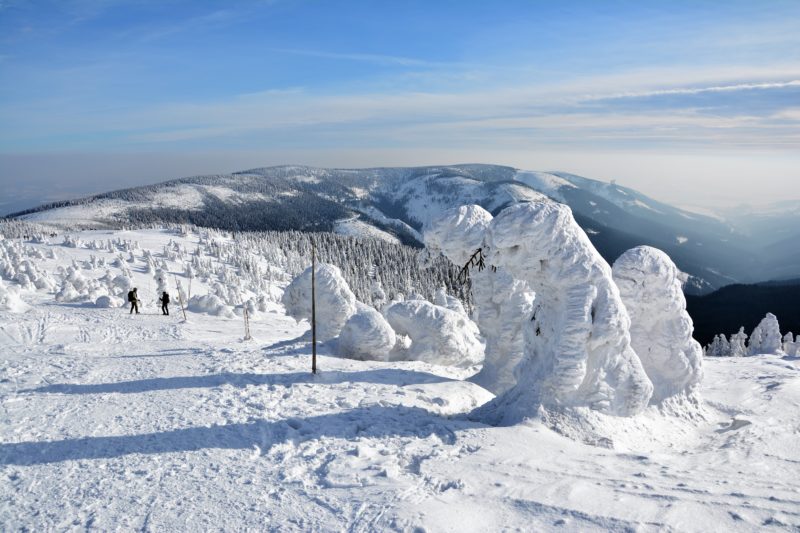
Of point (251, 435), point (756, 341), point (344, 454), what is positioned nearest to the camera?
point (344, 454)

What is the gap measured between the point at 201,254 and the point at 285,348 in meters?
116

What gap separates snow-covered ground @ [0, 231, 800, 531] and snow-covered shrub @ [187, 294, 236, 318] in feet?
55.3

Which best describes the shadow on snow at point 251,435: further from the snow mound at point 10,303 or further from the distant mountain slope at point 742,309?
the distant mountain slope at point 742,309

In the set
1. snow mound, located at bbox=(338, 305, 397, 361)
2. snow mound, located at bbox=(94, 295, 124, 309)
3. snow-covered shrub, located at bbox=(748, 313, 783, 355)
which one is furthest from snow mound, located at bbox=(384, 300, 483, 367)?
snow-covered shrub, located at bbox=(748, 313, 783, 355)

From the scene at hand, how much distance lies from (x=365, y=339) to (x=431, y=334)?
388 centimetres

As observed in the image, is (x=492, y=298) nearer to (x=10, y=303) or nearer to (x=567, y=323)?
(x=567, y=323)

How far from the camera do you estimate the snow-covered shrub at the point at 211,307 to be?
36219mm

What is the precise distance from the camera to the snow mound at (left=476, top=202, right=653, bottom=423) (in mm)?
13273

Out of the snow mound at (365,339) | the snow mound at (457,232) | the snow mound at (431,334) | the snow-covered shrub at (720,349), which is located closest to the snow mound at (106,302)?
the snow mound at (365,339)

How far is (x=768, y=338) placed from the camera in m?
35.0

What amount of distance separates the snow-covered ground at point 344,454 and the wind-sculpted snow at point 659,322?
1.14 m

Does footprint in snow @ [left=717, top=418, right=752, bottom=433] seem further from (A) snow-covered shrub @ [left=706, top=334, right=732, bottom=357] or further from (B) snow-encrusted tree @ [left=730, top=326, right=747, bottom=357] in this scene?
(A) snow-covered shrub @ [left=706, top=334, right=732, bottom=357]

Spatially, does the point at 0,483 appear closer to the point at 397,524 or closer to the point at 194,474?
the point at 194,474

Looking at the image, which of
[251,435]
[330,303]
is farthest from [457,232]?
[251,435]
